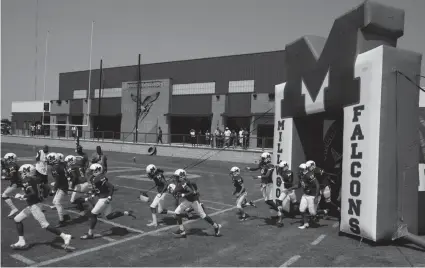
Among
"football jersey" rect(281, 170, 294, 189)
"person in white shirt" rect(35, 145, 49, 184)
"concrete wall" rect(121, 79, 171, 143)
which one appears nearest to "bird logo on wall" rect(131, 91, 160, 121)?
"concrete wall" rect(121, 79, 171, 143)

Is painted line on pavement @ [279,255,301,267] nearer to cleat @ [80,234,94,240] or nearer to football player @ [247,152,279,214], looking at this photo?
football player @ [247,152,279,214]

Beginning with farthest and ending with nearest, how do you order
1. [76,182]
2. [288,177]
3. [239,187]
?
[76,182], [239,187], [288,177]

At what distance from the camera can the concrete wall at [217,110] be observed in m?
35.9

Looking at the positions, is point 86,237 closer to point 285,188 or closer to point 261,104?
point 285,188

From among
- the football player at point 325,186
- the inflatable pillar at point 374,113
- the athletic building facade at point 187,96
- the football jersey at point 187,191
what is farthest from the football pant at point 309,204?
the athletic building facade at point 187,96

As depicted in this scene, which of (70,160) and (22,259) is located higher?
(70,160)

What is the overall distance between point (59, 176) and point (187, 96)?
94.3ft

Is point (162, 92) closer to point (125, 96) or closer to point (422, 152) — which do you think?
point (125, 96)

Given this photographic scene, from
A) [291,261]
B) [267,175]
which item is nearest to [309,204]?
[267,175]

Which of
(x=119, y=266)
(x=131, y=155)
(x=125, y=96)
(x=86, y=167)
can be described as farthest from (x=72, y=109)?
(x=119, y=266)

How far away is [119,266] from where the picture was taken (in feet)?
23.8

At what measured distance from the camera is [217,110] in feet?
119

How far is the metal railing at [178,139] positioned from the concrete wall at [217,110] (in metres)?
4.41

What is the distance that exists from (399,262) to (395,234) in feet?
4.23
